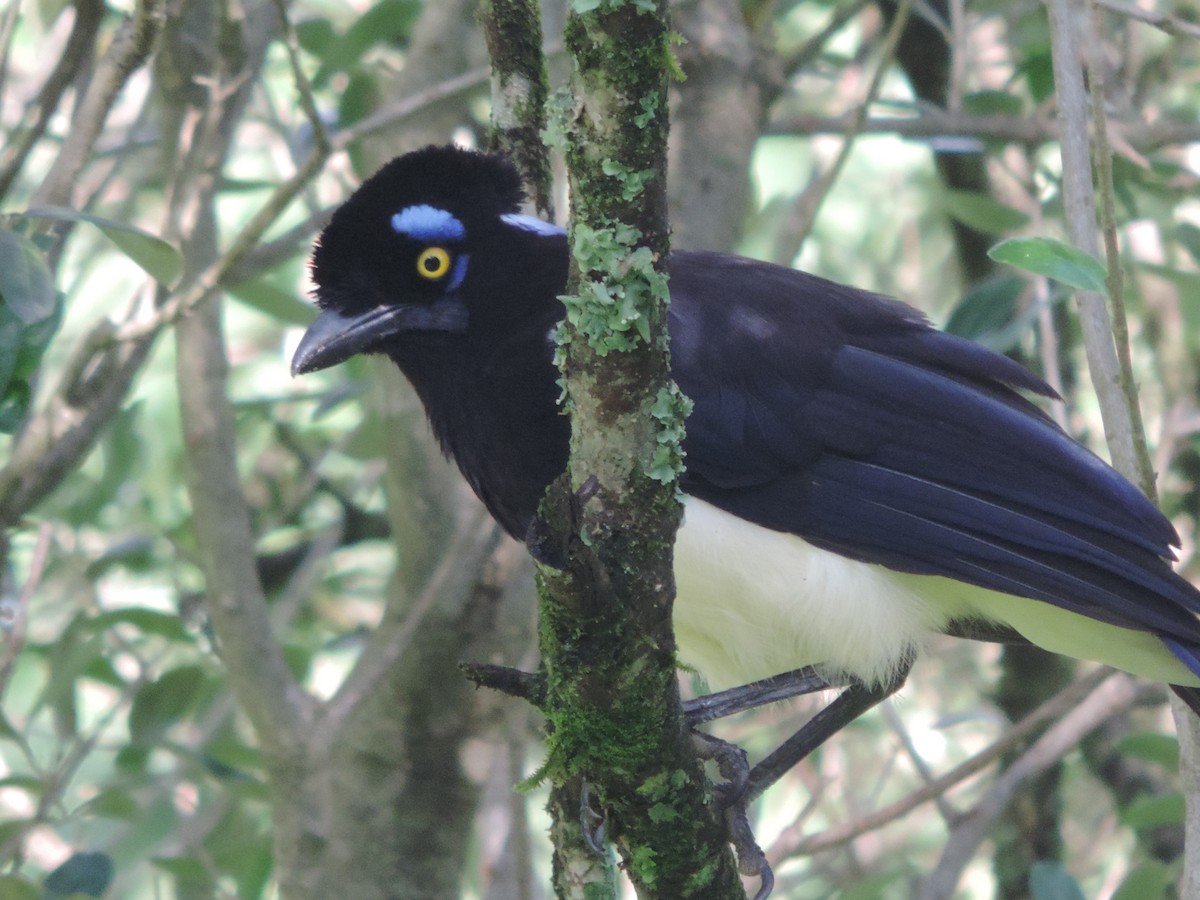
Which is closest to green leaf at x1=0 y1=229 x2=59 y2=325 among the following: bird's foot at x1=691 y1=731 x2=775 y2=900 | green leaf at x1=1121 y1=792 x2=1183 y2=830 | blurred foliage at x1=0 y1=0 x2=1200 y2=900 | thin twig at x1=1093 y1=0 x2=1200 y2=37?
blurred foliage at x1=0 y1=0 x2=1200 y2=900

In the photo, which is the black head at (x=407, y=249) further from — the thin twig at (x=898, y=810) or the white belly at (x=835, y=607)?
the thin twig at (x=898, y=810)

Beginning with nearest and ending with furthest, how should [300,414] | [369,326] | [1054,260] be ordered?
[1054,260], [369,326], [300,414]

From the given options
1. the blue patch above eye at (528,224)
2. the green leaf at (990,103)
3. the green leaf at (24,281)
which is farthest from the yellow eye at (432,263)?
the green leaf at (990,103)

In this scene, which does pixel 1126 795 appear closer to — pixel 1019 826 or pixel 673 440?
pixel 1019 826

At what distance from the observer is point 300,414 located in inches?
231

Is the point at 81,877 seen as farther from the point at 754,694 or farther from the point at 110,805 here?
the point at 754,694

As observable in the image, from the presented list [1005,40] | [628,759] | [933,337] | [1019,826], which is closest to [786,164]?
[1005,40]

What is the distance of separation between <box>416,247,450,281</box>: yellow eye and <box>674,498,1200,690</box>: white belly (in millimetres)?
721

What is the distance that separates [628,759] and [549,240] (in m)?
1.37

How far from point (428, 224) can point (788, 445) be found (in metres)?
0.88

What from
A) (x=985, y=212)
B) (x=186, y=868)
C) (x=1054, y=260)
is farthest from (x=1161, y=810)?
(x=186, y=868)

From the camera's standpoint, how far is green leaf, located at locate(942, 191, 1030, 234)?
4465mm

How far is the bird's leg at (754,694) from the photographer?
119 inches

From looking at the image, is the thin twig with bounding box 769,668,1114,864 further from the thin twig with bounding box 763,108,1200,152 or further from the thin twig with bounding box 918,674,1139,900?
the thin twig with bounding box 763,108,1200,152
